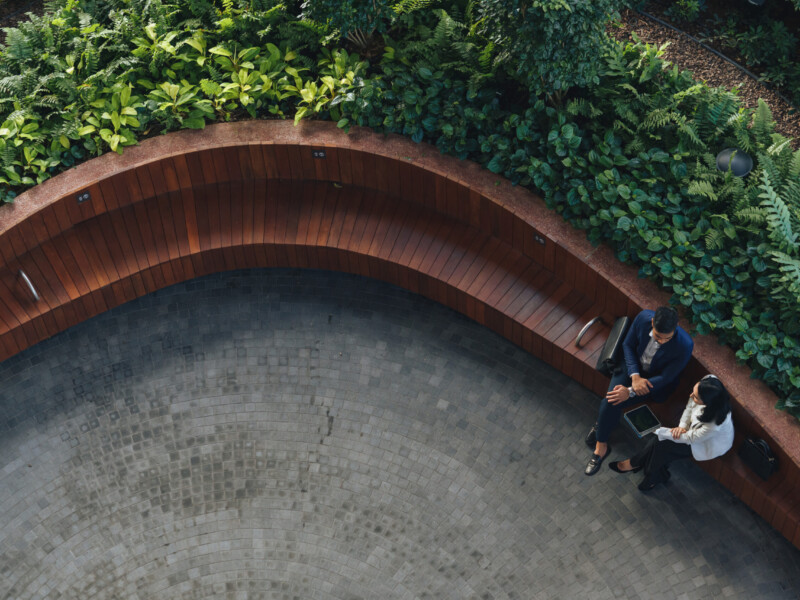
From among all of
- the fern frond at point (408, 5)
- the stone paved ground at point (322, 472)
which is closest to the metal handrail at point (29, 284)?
the stone paved ground at point (322, 472)

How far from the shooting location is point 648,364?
7.40 metres

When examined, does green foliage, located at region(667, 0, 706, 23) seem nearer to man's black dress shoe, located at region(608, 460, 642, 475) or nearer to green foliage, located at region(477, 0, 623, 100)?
green foliage, located at region(477, 0, 623, 100)

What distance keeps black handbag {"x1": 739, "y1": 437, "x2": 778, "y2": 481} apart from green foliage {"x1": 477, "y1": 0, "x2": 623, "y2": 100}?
3580 millimetres

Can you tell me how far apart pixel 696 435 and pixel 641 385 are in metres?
0.61

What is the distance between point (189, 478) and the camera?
8.41m

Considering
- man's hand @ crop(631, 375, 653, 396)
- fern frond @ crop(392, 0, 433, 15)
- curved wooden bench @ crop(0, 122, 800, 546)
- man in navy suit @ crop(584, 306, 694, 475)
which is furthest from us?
fern frond @ crop(392, 0, 433, 15)

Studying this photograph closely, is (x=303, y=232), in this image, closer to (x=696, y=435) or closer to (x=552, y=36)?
(x=552, y=36)

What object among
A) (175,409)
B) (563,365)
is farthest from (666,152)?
(175,409)

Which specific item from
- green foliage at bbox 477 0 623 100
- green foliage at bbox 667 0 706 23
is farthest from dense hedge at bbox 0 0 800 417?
green foliage at bbox 667 0 706 23

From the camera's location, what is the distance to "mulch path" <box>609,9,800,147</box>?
8.88m

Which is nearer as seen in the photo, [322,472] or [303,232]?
[322,472]

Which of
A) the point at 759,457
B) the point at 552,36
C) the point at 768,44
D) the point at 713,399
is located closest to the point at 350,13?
the point at 552,36

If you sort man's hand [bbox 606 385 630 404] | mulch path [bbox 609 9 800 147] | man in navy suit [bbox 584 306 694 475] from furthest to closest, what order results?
1. mulch path [bbox 609 9 800 147]
2. man's hand [bbox 606 385 630 404]
3. man in navy suit [bbox 584 306 694 475]

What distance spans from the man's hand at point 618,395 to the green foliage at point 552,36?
9.22 feet
